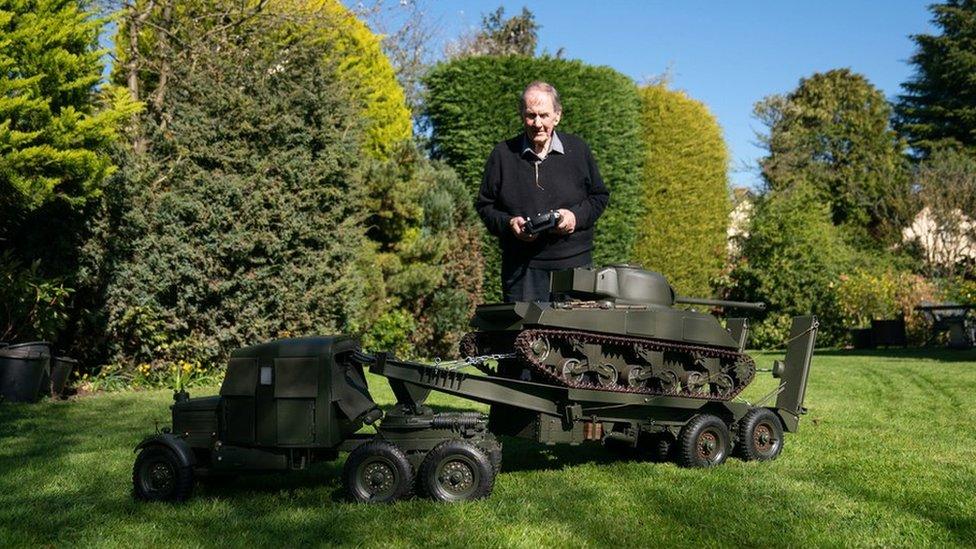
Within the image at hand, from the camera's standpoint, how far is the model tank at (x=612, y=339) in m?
5.20

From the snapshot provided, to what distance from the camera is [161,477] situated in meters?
4.77

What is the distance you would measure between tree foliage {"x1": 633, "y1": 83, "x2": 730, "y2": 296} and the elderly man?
13357mm

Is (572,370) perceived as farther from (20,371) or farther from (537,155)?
(20,371)

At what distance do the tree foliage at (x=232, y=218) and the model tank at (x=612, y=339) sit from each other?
5.95 meters

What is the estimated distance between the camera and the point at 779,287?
20.0 meters

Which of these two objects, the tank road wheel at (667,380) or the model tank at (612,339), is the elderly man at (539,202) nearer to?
the model tank at (612,339)

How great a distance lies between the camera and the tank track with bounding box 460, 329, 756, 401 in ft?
16.9

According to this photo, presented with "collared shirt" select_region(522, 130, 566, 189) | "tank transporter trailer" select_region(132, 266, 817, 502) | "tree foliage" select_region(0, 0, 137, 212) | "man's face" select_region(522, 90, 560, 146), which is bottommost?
"tank transporter trailer" select_region(132, 266, 817, 502)

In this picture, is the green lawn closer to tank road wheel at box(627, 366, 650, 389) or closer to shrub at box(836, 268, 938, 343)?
tank road wheel at box(627, 366, 650, 389)

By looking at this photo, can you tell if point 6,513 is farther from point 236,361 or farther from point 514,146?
point 514,146

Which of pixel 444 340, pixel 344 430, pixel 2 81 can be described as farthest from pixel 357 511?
pixel 444 340

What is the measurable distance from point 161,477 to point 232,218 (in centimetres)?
643

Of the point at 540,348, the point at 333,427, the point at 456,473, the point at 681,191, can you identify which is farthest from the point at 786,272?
the point at 333,427

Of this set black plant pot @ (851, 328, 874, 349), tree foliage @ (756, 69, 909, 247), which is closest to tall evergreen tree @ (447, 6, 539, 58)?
tree foliage @ (756, 69, 909, 247)
